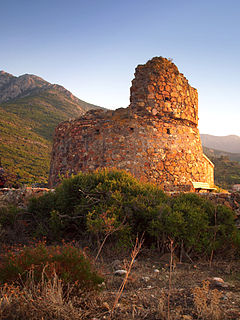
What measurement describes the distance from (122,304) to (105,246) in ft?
7.22

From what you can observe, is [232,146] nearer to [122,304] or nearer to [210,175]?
[210,175]

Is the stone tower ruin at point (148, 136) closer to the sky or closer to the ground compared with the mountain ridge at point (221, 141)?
closer to the ground

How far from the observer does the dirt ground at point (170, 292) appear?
231 centimetres

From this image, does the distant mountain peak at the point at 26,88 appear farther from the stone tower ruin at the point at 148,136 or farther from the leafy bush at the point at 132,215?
the leafy bush at the point at 132,215

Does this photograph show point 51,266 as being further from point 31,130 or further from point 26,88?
point 26,88

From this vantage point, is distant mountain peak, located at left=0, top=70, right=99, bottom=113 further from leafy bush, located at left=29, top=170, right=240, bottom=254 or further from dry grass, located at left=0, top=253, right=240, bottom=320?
dry grass, located at left=0, top=253, right=240, bottom=320

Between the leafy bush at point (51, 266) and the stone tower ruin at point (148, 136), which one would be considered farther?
the stone tower ruin at point (148, 136)

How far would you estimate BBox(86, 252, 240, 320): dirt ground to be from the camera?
7.57 feet

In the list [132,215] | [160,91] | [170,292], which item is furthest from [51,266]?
[160,91]

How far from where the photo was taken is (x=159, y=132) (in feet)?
26.5

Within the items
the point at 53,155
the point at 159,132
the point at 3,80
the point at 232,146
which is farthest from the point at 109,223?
the point at 232,146

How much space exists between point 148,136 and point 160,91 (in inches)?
66.0

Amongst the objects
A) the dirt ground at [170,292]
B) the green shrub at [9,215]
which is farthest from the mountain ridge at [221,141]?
the dirt ground at [170,292]

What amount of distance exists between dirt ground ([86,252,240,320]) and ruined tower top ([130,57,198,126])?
507 cm
